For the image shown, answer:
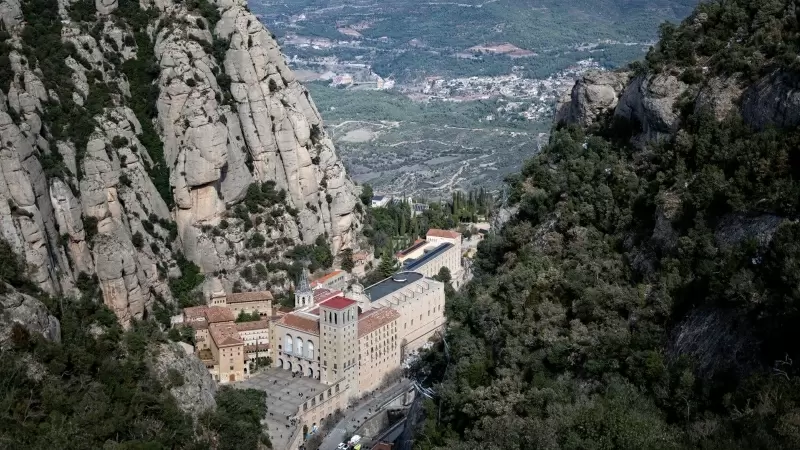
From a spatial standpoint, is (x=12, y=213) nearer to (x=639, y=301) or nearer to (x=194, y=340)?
(x=194, y=340)

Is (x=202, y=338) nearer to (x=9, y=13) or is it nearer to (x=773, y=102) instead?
→ (x=9, y=13)

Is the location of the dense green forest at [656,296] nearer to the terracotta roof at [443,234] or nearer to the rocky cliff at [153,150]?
the rocky cliff at [153,150]

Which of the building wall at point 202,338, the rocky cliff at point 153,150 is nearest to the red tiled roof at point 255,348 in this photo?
the building wall at point 202,338

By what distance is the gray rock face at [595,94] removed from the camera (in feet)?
106

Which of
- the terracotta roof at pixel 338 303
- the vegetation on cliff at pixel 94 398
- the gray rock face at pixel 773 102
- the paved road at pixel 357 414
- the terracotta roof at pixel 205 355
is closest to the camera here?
the gray rock face at pixel 773 102

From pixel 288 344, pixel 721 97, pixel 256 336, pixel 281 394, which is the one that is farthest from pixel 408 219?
pixel 721 97

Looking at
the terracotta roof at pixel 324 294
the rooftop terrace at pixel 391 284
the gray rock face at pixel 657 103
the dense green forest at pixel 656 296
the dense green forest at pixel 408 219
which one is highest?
the gray rock face at pixel 657 103

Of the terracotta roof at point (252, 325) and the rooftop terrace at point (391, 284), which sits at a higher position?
the terracotta roof at point (252, 325)

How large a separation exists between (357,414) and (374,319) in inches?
195

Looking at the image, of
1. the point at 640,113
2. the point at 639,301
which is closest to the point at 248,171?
the point at 640,113

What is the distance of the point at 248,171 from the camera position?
50.7 meters

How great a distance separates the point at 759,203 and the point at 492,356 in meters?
8.67

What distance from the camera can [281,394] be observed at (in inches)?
1522

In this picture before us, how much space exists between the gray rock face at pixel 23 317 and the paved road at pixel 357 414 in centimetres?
1203
